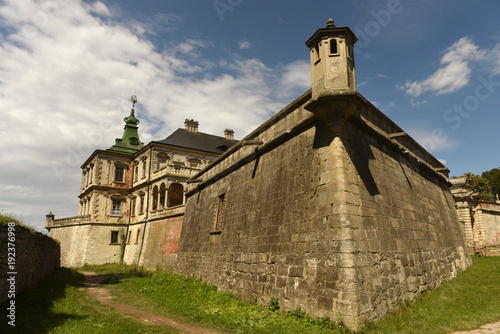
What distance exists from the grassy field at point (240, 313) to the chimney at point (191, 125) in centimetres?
2609

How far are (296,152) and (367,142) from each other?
2119 mm

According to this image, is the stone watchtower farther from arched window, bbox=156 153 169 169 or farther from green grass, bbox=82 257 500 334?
arched window, bbox=156 153 169 169

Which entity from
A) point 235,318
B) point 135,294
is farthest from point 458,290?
point 135,294

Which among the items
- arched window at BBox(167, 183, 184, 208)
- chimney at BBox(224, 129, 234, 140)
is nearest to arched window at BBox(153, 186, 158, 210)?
arched window at BBox(167, 183, 184, 208)

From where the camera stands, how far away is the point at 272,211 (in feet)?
29.6

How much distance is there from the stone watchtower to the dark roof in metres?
24.3

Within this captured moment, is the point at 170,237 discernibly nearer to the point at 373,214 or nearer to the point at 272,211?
the point at 272,211

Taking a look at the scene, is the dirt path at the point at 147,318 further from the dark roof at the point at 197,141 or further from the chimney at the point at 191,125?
the chimney at the point at 191,125

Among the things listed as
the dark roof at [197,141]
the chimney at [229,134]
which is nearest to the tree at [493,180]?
the chimney at [229,134]

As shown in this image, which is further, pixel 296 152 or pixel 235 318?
pixel 296 152

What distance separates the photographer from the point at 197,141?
3341cm

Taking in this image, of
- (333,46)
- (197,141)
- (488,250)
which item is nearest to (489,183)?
(488,250)

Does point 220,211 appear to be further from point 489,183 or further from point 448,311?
point 489,183

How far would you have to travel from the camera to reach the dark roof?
103 ft
